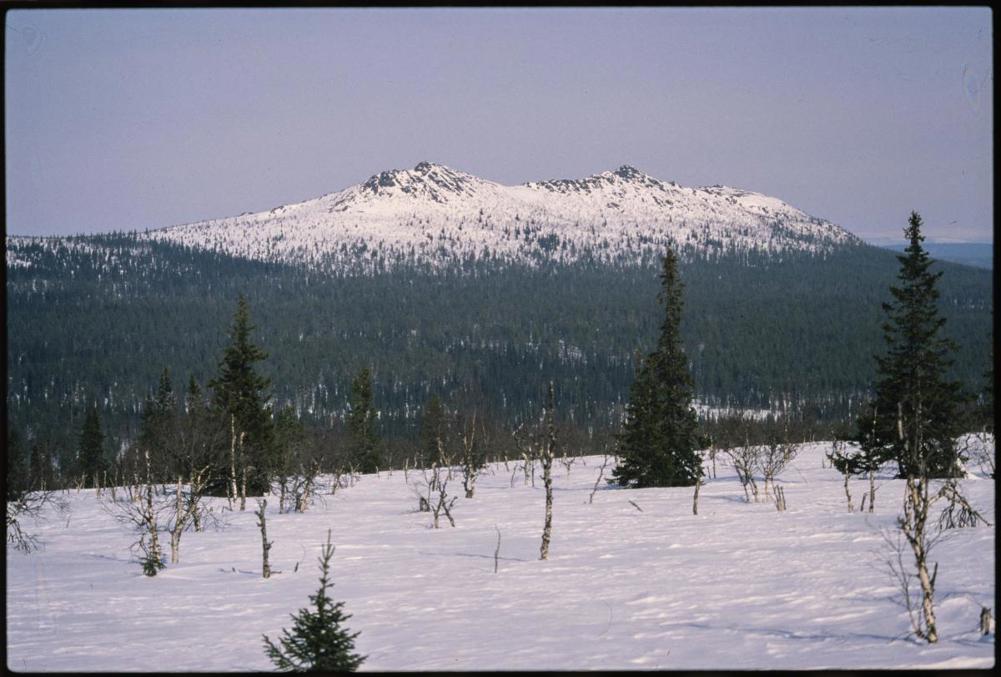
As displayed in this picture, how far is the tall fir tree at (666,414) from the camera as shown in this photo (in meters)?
45.0

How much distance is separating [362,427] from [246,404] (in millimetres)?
34149

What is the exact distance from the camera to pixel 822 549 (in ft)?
83.0

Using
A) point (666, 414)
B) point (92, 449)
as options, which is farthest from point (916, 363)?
point (92, 449)

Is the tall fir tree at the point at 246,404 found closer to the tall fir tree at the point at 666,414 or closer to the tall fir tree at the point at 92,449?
the tall fir tree at the point at 666,414

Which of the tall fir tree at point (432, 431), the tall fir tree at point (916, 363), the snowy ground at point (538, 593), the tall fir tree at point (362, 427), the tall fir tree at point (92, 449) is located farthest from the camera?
the tall fir tree at point (432, 431)

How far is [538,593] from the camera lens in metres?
21.5

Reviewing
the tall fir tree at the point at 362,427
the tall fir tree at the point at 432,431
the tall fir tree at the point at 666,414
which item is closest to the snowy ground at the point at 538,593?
the tall fir tree at the point at 666,414

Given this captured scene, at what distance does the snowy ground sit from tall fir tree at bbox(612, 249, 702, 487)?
563 cm

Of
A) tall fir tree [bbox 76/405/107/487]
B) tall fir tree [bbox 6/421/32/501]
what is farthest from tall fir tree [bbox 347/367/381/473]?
tall fir tree [bbox 6/421/32/501]

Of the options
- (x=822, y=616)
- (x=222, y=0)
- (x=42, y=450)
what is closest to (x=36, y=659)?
(x=222, y=0)

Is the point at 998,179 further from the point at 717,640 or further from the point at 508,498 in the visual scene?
the point at 508,498

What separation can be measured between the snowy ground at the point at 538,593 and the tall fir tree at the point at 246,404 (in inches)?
146

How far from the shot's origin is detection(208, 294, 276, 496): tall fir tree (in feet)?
144

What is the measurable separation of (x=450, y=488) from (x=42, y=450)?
51891mm
